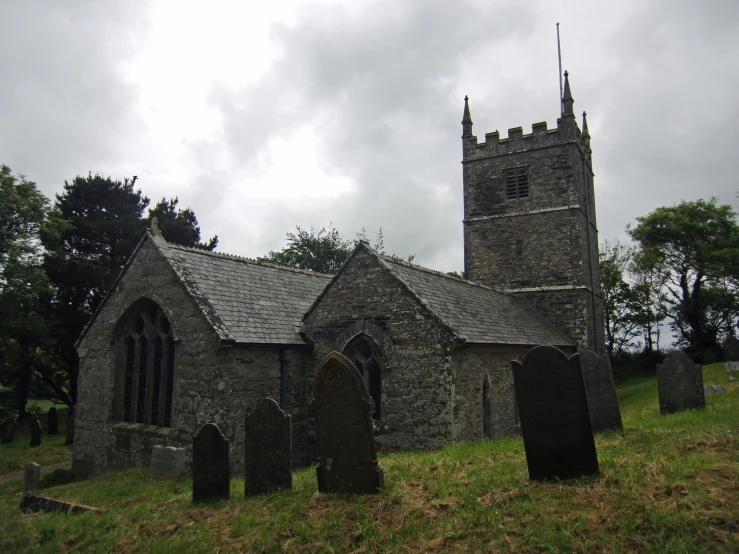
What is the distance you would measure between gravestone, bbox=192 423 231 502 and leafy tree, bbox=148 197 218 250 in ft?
81.7

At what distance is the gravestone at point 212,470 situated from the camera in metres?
8.80

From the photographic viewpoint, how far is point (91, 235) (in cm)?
2922

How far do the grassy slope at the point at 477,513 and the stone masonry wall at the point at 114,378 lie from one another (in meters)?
2.96

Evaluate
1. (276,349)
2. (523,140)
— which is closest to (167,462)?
(276,349)

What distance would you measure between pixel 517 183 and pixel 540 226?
7.12 ft

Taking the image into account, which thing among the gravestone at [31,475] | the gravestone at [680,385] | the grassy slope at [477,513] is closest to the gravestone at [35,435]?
the gravestone at [31,475]

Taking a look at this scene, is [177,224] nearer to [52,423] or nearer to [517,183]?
[52,423]

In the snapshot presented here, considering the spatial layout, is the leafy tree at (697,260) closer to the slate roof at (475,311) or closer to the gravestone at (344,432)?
the slate roof at (475,311)

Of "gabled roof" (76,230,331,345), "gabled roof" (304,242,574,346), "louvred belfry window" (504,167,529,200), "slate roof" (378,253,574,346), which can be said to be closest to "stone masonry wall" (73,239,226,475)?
"gabled roof" (76,230,331,345)

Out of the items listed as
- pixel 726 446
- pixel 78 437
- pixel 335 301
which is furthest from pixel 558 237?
pixel 78 437

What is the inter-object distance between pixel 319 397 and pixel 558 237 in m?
16.2

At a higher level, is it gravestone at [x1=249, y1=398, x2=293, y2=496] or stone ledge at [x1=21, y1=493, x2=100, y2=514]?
gravestone at [x1=249, y1=398, x2=293, y2=496]

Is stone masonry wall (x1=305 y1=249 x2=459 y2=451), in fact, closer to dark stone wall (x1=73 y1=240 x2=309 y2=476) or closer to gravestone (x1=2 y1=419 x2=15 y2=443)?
dark stone wall (x1=73 y1=240 x2=309 y2=476)

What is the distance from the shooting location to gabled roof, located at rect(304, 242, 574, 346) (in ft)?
44.3
